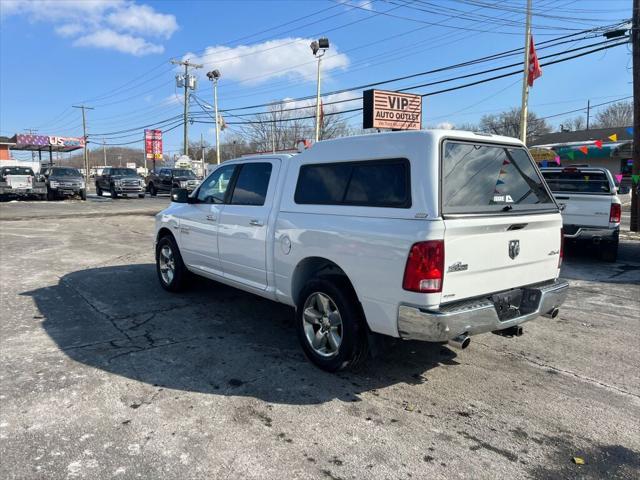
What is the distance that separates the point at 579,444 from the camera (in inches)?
125

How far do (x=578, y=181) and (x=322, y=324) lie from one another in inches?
308

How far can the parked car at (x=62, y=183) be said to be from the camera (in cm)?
2647

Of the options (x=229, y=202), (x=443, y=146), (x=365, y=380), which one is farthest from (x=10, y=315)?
(x=443, y=146)

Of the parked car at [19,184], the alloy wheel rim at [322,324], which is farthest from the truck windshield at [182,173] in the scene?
the alloy wheel rim at [322,324]

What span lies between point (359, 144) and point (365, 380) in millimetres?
1947

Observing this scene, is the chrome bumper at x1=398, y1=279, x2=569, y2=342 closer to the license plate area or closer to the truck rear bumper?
the license plate area

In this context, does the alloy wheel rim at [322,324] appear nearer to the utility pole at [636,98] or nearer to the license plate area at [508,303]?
the license plate area at [508,303]

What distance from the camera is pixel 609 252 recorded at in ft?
32.1

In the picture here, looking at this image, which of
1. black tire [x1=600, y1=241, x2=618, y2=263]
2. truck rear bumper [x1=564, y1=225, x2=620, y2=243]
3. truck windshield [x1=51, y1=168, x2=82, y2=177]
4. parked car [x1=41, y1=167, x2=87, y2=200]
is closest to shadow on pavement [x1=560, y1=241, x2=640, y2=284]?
black tire [x1=600, y1=241, x2=618, y2=263]

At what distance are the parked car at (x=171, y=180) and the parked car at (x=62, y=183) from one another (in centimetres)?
542

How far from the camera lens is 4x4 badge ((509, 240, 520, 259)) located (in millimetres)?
3828

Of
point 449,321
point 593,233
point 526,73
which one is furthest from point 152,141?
point 449,321

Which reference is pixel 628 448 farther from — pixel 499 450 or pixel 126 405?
pixel 126 405

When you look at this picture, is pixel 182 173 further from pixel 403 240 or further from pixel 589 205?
pixel 403 240
